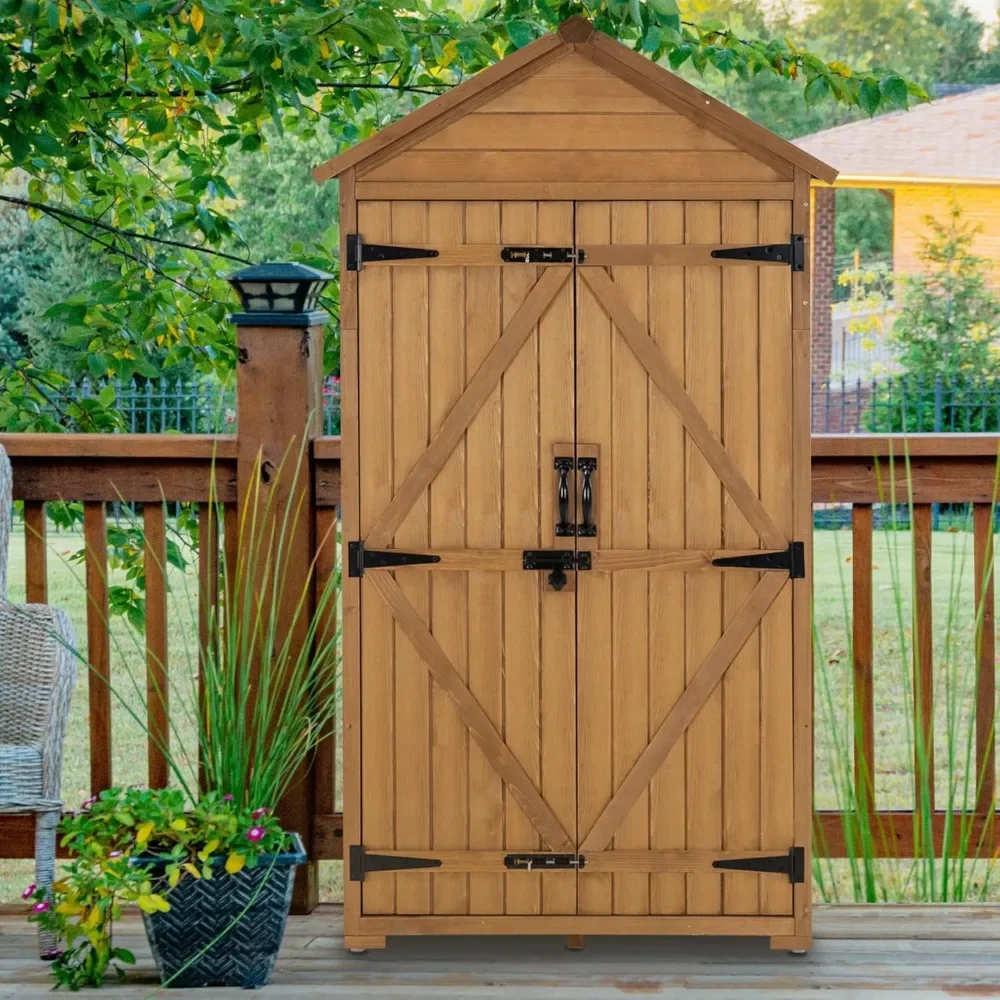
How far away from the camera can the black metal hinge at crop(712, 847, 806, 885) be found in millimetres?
3129

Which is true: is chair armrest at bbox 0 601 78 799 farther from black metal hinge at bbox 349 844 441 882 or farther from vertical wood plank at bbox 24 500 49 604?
black metal hinge at bbox 349 844 441 882

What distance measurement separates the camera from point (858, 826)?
3.47 meters

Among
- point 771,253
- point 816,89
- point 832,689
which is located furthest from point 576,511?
point 832,689

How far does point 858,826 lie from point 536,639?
98 cm

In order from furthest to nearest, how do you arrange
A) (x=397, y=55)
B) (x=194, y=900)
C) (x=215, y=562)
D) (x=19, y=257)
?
(x=19, y=257)
(x=397, y=55)
(x=215, y=562)
(x=194, y=900)

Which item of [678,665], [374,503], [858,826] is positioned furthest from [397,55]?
[858,826]

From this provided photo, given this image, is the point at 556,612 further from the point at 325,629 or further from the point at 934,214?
the point at 934,214

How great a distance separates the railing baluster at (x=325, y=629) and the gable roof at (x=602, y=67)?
89 centimetres

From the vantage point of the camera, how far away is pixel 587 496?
10.1 ft

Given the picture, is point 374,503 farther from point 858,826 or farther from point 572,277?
point 858,826

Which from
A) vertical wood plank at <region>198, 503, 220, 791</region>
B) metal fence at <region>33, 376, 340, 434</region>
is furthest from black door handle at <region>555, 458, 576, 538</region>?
metal fence at <region>33, 376, 340, 434</region>

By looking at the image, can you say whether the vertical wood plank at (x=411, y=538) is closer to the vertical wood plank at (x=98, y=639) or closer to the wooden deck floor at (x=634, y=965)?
the wooden deck floor at (x=634, y=965)

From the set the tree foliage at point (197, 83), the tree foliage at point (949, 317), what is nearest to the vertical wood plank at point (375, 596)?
the tree foliage at point (197, 83)

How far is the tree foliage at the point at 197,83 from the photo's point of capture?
153 inches
